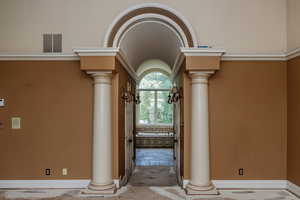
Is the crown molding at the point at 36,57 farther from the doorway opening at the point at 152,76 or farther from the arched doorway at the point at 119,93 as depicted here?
the doorway opening at the point at 152,76

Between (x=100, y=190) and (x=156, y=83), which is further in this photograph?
(x=156, y=83)

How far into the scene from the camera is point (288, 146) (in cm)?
463

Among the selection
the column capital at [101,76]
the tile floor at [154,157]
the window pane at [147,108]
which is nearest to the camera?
the column capital at [101,76]

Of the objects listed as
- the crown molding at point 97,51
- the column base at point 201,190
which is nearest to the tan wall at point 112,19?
the crown molding at point 97,51

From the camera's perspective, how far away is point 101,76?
448 cm

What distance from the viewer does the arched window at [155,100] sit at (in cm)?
1167

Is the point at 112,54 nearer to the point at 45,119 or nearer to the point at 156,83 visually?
the point at 45,119

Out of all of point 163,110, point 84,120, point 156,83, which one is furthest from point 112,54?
point 163,110

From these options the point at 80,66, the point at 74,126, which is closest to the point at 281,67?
the point at 80,66

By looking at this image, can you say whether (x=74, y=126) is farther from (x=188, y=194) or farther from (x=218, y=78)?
(x=218, y=78)

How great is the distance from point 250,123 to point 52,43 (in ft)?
12.5

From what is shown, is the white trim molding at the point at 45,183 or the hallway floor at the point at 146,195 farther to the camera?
the white trim molding at the point at 45,183

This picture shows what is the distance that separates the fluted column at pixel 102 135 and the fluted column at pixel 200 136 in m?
1.40

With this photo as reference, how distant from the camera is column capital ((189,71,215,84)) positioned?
14.6ft
